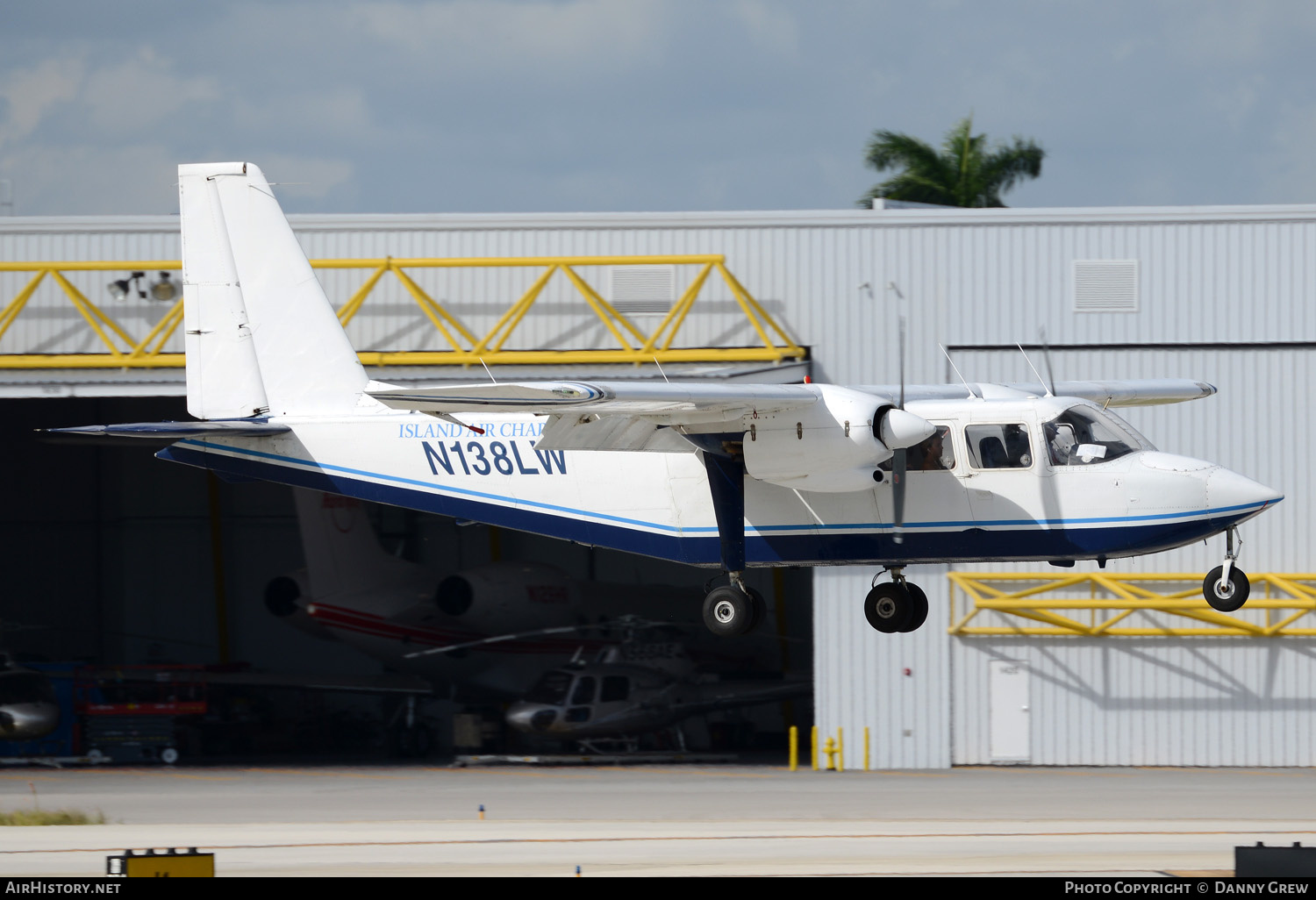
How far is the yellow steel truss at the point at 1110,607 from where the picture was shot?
102 feet

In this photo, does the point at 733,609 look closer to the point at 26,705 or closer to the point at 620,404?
the point at 620,404

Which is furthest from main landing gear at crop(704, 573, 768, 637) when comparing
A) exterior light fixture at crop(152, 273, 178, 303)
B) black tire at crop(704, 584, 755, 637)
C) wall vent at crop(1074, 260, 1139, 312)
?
exterior light fixture at crop(152, 273, 178, 303)

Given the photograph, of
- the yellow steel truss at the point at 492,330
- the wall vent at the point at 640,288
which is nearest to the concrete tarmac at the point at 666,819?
the yellow steel truss at the point at 492,330

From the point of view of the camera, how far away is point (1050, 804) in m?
27.9

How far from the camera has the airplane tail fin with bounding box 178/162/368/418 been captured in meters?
21.2

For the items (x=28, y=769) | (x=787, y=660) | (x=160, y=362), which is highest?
(x=160, y=362)

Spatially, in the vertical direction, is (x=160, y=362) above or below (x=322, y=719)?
above

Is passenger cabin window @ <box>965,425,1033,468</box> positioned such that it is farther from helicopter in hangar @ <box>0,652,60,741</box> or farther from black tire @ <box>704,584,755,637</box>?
helicopter in hangar @ <box>0,652,60,741</box>

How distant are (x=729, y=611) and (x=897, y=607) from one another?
2.09 m

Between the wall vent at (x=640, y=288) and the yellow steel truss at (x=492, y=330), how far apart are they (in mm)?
324

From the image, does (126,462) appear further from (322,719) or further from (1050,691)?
(1050,691)

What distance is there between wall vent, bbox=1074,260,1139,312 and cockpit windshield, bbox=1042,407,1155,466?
1384 cm
